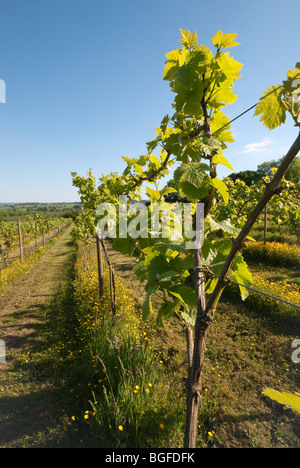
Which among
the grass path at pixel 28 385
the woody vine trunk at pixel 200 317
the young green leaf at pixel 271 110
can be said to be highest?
the young green leaf at pixel 271 110

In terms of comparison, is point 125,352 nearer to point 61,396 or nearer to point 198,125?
point 61,396

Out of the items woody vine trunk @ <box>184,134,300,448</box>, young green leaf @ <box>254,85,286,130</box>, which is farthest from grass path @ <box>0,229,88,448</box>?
young green leaf @ <box>254,85,286,130</box>

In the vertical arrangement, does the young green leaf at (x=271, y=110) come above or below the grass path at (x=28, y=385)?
above

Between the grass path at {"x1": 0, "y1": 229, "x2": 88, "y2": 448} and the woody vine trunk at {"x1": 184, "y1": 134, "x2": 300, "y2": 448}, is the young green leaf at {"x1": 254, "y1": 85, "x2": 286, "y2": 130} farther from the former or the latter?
the grass path at {"x1": 0, "y1": 229, "x2": 88, "y2": 448}

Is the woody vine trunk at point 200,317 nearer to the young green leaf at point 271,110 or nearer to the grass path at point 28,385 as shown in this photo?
the young green leaf at point 271,110

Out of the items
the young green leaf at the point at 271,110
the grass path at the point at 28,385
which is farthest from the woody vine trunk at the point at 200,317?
the grass path at the point at 28,385

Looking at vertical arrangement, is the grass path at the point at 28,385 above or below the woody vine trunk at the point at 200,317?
below

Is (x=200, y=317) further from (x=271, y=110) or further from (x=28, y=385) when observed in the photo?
(x=28, y=385)

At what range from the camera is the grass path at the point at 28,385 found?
9.36 feet

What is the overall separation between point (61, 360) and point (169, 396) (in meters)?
2.32

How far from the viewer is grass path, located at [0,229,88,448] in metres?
2.85

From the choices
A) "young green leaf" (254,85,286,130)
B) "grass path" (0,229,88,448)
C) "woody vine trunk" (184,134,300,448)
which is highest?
"young green leaf" (254,85,286,130)

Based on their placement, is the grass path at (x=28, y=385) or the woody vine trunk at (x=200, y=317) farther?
the grass path at (x=28, y=385)
